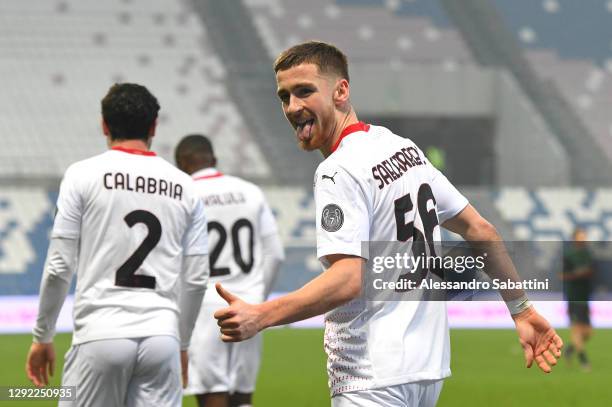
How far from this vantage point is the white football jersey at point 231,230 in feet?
23.7

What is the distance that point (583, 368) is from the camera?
13.5m

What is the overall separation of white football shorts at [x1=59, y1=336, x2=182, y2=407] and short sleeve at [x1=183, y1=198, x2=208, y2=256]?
43cm

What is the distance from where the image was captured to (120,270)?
455cm

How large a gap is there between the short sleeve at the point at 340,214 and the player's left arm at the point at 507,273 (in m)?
0.57

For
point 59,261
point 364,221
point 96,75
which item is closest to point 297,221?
point 96,75

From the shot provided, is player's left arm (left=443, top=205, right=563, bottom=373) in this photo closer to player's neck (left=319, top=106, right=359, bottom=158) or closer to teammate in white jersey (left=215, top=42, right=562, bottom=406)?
teammate in white jersey (left=215, top=42, right=562, bottom=406)

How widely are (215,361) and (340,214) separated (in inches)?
167

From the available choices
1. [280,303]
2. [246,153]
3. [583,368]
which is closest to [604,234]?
[246,153]

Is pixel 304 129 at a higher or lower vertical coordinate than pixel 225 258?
lower

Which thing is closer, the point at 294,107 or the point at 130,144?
the point at 294,107

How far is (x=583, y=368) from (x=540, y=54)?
588 inches

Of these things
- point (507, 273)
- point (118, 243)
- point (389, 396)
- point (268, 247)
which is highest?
point (268, 247)

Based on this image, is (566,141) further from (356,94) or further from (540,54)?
(356,94)

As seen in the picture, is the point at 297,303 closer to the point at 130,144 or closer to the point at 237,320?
the point at 237,320
